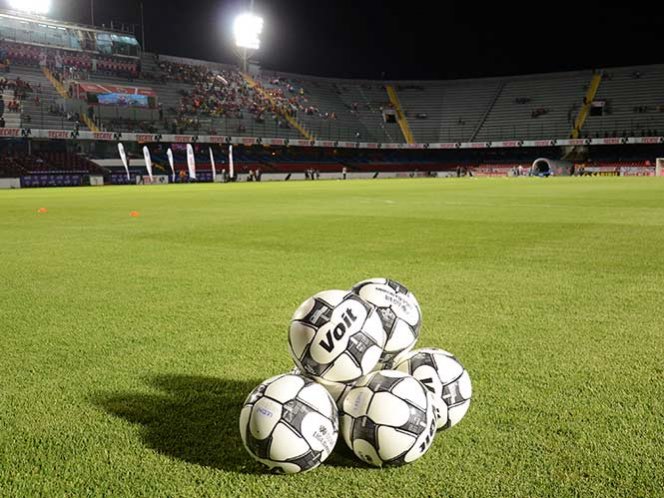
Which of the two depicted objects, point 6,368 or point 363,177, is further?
point 363,177

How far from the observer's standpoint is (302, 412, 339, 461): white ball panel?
2934 mm

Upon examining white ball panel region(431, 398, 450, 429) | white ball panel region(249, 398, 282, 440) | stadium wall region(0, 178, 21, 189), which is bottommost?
stadium wall region(0, 178, 21, 189)

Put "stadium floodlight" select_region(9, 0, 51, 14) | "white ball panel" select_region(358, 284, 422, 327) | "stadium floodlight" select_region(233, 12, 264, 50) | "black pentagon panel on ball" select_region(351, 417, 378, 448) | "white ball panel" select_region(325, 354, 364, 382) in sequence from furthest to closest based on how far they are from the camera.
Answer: "stadium floodlight" select_region(233, 12, 264, 50)
"stadium floodlight" select_region(9, 0, 51, 14)
"white ball panel" select_region(358, 284, 422, 327)
"white ball panel" select_region(325, 354, 364, 382)
"black pentagon panel on ball" select_region(351, 417, 378, 448)

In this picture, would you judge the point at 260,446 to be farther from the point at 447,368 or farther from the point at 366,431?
the point at 447,368

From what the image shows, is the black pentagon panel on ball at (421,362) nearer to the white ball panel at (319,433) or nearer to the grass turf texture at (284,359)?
the grass turf texture at (284,359)

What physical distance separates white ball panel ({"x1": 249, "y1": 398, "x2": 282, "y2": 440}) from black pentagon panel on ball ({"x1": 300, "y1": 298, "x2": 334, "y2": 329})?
1.66 ft

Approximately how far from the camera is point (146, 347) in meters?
5.16

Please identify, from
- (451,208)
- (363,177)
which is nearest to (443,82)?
(363,177)

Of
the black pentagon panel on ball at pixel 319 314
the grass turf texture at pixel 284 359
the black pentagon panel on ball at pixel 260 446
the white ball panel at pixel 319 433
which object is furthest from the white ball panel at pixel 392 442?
the black pentagon panel on ball at pixel 319 314

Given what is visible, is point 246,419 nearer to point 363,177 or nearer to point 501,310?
point 501,310

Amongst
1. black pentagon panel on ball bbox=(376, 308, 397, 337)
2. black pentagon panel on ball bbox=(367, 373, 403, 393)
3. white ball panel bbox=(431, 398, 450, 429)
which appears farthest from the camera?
black pentagon panel on ball bbox=(376, 308, 397, 337)

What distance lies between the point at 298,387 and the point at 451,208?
18.6 metres

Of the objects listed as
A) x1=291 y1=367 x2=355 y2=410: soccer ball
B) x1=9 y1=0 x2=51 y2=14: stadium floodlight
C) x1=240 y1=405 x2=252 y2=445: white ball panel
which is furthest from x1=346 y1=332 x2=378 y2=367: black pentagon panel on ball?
x1=9 y1=0 x2=51 y2=14: stadium floodlight

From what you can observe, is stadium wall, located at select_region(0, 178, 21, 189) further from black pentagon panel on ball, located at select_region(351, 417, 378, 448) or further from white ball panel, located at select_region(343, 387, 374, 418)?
black pentagon panel on ball, located at select_region(351, 417, 378, 448)
